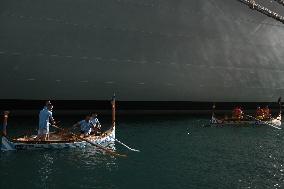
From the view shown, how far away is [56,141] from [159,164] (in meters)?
4.46

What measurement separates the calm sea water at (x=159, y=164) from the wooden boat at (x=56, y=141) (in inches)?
12.3

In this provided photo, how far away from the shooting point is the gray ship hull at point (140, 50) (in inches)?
1003

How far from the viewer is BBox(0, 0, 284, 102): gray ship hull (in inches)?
1003

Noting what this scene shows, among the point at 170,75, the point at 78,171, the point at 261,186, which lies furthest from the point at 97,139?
the point at 170,75

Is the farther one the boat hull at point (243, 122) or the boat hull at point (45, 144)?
the boat hull at point (243, 122)

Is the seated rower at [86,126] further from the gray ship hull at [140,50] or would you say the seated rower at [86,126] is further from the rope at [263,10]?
the rope at [263,10]

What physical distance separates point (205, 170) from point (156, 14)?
15.6m

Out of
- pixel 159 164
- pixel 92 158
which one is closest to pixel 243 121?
pixel 159 164

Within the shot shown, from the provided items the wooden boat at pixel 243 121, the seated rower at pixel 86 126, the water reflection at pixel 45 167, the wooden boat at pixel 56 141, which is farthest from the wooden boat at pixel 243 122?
the water reflection at pixel 45 167

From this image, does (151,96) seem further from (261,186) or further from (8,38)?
(261,186)

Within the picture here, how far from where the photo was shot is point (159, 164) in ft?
53.7

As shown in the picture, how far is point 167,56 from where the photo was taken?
29.7 m

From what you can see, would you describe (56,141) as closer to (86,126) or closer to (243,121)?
(86,126)

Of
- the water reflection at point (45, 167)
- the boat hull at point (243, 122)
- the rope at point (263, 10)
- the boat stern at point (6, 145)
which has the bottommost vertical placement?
the water reflection at point (45, 167)
